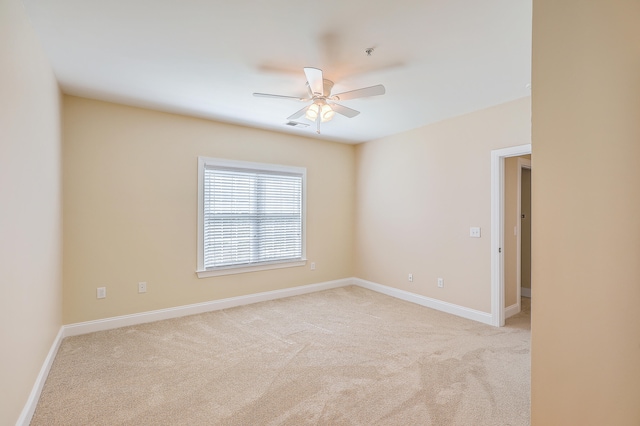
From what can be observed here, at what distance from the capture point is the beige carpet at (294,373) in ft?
6.73

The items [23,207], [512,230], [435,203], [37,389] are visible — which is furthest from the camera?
[435,203]

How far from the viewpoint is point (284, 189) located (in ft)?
16.1

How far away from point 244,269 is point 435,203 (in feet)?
9.43

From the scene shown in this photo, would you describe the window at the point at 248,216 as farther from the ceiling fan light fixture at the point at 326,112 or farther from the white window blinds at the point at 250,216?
the ceiling fan light fixture at the point at 326,112

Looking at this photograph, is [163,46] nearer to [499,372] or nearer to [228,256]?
[228,256]

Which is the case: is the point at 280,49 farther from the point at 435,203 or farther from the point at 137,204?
the point at 435,203

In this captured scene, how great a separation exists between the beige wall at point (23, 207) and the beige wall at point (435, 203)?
13.7ft

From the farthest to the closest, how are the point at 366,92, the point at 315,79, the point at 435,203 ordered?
the point at 435,203
the point at 366,92
the point at 315,79

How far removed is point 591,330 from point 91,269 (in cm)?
425

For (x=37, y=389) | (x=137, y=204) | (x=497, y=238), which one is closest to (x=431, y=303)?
(x=497, y=238)

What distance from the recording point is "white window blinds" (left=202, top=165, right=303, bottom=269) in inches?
167

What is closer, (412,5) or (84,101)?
(412,5)

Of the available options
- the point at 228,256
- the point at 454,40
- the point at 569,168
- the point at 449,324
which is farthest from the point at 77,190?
the point at 449,324

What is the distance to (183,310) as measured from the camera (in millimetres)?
3979
